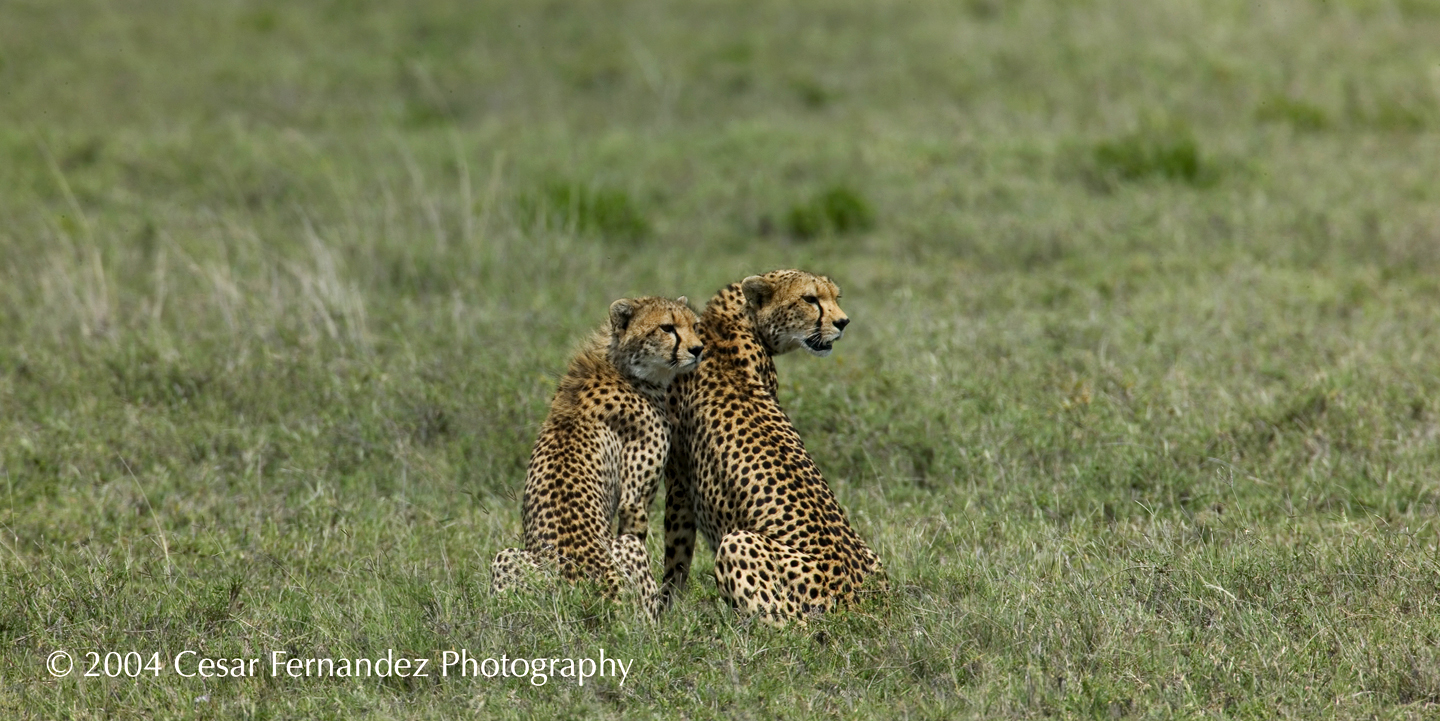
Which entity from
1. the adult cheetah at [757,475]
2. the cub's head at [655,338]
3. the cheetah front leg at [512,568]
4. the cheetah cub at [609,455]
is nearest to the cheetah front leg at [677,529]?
the adult cheetah at [757,475]

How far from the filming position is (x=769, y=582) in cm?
374

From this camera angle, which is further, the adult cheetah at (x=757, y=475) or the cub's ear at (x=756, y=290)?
the cub's ear at (x=756, y=290)

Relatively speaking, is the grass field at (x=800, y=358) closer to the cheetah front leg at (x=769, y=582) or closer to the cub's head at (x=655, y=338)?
the cheetah front leg at (x=769, y=582)

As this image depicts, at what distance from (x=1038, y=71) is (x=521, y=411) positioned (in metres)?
6.55

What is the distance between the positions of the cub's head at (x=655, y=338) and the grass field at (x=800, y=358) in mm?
652

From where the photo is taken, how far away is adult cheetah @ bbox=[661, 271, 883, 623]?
376cm

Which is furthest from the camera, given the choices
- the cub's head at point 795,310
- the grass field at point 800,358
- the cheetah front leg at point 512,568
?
the cub's head at point 795,310

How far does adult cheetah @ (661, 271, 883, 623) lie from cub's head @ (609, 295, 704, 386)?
5.3 inches

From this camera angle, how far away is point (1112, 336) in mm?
6375

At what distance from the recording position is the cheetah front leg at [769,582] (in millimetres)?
3727

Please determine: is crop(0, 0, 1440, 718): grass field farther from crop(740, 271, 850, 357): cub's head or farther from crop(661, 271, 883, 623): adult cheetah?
crop(740, 271, 850, 357): cub's head

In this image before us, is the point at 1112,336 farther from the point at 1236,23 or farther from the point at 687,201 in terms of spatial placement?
the point at 1236,23

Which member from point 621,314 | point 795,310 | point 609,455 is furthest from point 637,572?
point 795,310

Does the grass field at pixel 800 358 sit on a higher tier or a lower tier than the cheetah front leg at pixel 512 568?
lower
